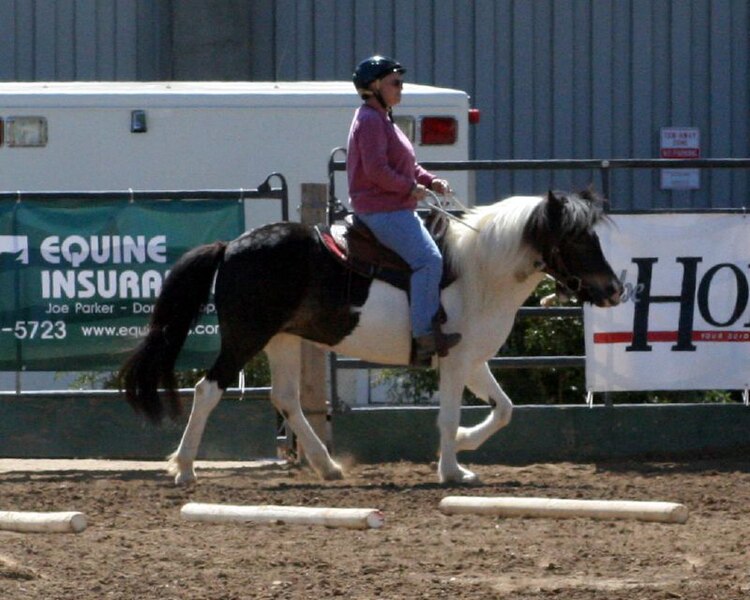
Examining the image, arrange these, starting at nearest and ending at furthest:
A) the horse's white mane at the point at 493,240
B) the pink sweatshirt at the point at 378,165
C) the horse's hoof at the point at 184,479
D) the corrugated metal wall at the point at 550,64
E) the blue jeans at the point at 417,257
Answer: the pink sweatshirt at the point at 378,165, the blue jeans at the point at 417,257, the horse's white mane at the point at 493,240, the horse's hoof at the point at 184,479, the corrugated metal wall at the point at 550,64

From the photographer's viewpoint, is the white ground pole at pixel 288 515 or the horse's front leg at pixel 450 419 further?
the horse's front leg at pixel 450 419

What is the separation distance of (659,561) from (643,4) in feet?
39.0

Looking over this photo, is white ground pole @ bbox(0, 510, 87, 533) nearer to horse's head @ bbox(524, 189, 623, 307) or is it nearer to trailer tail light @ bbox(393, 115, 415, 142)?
horse's head @ bbox(524, 189, 623, 307)

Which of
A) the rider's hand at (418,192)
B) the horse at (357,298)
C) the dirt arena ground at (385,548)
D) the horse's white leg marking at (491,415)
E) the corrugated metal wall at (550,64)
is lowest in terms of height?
the dirt arena ground at (385,548)

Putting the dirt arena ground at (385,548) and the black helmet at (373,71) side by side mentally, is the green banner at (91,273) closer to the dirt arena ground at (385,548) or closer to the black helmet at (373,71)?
the dirt arena ground at (385,548)

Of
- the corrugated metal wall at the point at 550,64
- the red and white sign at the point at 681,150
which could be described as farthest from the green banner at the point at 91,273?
the red and white sign at the point at 681,150

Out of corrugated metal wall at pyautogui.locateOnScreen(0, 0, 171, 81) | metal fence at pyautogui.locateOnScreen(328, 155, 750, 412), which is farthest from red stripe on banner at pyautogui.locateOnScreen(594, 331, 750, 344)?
corrugated metal wall at pyautogui.locateOnScreen(0, 0, 171, 81)

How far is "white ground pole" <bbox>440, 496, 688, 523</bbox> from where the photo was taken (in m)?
7.14

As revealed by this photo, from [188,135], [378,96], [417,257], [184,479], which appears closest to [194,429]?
[184,479]

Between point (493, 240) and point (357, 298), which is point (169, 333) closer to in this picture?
point (357, 298)

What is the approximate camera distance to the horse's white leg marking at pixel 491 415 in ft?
29.4

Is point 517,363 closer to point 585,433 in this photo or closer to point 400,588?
point 585,433

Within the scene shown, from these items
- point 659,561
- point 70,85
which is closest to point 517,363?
point 659,561

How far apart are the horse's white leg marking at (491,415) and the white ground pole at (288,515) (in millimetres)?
1644
